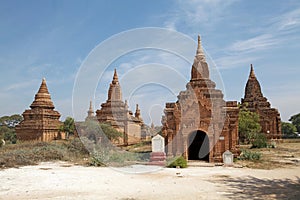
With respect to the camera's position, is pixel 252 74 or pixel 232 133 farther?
pixel 252 74

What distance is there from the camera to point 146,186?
37.0 feet

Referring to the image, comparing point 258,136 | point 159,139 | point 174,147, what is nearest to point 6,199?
→ point 159,139

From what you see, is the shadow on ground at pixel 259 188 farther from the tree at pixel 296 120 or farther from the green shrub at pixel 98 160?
the tree at pixel 296 120

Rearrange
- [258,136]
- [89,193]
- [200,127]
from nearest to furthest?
[89,193] < [200,127] < [258,136]

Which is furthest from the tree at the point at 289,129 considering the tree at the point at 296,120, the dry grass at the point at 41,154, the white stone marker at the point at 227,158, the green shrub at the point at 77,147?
the dry grass at the point at 41,154

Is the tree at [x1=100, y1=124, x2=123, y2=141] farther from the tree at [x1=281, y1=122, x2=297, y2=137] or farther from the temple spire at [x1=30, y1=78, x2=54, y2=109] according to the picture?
the tree at [x1=281, y1=122, x2=297, y2=137]

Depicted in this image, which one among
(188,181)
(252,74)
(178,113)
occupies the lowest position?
(188,181)

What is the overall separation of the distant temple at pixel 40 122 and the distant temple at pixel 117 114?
227 inches

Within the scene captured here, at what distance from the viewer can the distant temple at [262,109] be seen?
45938mm

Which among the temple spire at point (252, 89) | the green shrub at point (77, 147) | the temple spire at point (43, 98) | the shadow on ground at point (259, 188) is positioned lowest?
the shadow on ground at point (259, 188)

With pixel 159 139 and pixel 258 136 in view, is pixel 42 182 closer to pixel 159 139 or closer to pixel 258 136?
pixel 159 139

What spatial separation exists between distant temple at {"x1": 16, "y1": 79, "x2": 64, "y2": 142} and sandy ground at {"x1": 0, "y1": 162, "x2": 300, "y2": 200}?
24.0 meters

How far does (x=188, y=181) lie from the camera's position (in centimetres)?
1238

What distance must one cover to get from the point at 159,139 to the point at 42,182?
8.74m
